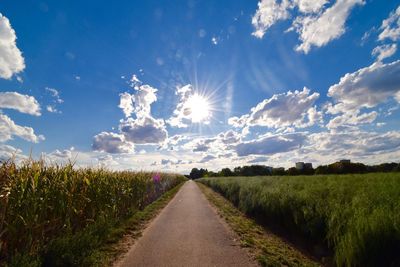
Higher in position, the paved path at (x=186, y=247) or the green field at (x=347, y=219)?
the green field at (x=347, y=219)

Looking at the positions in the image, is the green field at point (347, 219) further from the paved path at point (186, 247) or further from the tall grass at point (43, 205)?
the tall grass at point (43, 205)

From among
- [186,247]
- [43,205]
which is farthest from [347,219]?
[43,205]

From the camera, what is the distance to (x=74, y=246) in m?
7.27

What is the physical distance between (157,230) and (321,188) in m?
6.77

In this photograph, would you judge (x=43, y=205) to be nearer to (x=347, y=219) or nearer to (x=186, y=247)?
(x=186, y=247)

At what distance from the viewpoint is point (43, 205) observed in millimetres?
7246

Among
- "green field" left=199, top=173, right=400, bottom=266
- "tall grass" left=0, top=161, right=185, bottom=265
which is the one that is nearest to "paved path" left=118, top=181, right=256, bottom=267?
"tall grass" left=0, top=161, right=185, bottom=265

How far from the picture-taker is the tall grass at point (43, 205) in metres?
6.23

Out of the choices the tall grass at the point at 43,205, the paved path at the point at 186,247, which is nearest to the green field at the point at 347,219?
the paved path at the point at 186,247

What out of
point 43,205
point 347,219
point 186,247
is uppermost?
point 43,205

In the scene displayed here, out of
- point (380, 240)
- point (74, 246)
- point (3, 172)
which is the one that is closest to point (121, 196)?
point (74, 246)

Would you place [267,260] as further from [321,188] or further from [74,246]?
[321,188]

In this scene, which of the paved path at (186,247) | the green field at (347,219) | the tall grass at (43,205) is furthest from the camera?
the paved path at (186,247)

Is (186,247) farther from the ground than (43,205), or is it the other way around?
(43,205)
